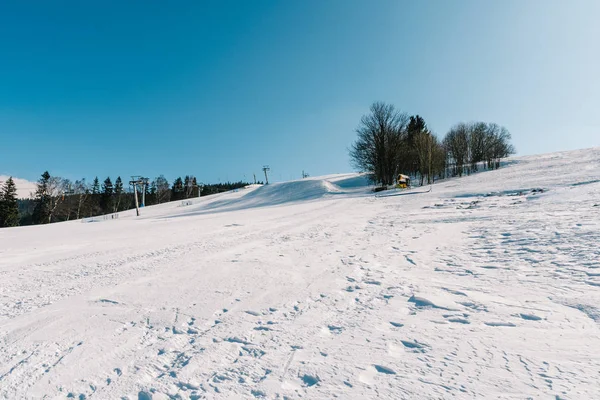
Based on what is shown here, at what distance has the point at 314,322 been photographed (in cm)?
305

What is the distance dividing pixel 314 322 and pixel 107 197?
82.0 metres

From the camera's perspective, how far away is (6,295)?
413cm

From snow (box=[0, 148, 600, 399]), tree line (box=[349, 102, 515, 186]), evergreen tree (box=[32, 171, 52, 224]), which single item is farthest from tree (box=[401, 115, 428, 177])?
evergreen tree (box=[32, 171, 52, 224])

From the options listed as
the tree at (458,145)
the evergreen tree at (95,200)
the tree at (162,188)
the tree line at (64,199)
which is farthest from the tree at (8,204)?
the tree at (458,145)

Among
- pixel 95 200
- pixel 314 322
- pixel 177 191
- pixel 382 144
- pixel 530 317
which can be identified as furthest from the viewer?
pixel 177 191

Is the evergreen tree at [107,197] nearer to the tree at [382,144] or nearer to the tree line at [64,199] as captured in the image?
the tree line at [64,199]

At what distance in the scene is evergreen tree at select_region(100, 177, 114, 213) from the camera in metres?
65.9

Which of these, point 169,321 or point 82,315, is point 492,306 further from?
point 82,315

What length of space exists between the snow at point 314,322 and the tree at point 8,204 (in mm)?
51438

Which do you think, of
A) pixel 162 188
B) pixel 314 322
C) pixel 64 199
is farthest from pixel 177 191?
pixel 314 322

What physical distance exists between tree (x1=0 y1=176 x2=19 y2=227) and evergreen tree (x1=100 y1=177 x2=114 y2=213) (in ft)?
72.6

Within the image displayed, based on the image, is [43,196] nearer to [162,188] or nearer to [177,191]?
[162,188]

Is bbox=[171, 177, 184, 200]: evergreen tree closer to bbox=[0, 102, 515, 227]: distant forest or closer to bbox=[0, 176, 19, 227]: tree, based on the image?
bbox=[0, 102, 515, 227]: distant forest

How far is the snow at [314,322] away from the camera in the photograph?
6.83ft
